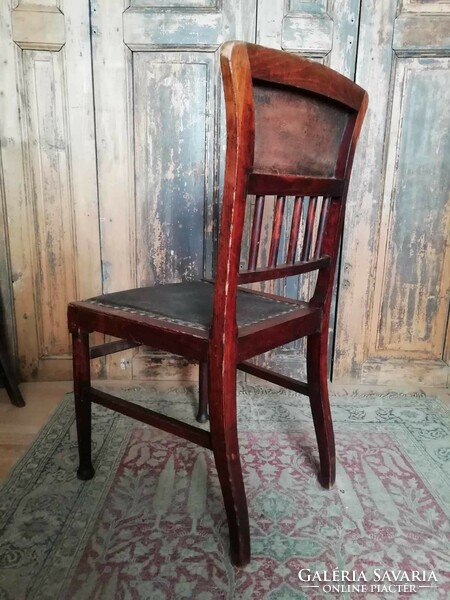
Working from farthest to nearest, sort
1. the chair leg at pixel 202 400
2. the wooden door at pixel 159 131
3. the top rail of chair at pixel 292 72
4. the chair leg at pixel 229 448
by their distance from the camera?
the wooden door at pixel 159 131 < the chair leg at pixel 202 400 < the chair leg at pixel 229 448 < the top rail of chair at pixel 292 72

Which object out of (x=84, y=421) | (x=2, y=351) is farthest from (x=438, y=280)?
(x=2, y=351)

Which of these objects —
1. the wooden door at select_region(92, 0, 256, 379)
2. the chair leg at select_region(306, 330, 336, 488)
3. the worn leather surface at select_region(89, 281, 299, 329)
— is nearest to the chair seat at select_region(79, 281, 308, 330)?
the worn leather surface at select_region(89, 281, 299, 329)

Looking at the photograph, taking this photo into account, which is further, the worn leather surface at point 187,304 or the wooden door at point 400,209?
the wooden door at point 400,209

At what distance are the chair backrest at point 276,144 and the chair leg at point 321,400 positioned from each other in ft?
0.82

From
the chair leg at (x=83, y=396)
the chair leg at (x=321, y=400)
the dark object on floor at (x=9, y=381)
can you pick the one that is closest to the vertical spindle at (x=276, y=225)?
the chair leg at (x=321, y=400)

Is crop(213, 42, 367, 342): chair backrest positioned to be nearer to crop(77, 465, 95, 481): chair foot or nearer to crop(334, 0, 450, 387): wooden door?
crop(77, 465, 95, 481): chair foot

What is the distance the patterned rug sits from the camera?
3.12ft

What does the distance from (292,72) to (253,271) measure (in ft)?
1.29

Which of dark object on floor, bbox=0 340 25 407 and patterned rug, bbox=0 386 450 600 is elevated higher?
dark object on floor, bbox=0 340 25 407

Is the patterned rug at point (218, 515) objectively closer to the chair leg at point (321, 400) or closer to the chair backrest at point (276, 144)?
the chair leg at point (321, 400)

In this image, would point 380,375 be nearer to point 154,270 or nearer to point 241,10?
point 154,270

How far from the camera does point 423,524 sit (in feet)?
A: 3.72

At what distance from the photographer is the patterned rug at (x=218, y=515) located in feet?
3.12

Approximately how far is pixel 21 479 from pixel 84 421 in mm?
260
